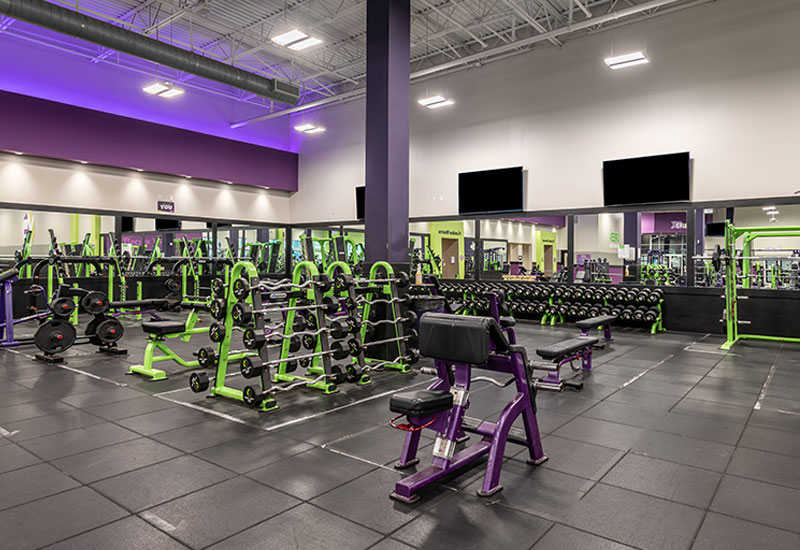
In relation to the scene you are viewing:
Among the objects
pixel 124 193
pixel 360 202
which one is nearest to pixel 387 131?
pixel 360 202

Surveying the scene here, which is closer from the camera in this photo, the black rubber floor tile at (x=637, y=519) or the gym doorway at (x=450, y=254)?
the black rubber floor tile at (x=637, y=519)

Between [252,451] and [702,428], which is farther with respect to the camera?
[702,428]

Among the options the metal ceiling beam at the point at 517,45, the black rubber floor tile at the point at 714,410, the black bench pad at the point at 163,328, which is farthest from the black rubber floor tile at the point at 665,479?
the metal ceiling beam at the point at 517,45

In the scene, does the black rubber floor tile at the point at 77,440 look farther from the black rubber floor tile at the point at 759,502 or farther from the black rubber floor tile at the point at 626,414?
the black rubber floor tile at the point at 759,502

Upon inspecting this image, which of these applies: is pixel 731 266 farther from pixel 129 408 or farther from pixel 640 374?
pixel 129 408

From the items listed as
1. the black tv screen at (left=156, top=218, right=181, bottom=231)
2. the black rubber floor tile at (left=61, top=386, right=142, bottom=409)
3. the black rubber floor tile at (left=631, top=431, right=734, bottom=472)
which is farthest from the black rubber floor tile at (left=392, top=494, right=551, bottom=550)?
the black tv screen at (left=156, top=218, right=181, bottom=231)

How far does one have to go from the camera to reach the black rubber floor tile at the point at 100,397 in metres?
3.72

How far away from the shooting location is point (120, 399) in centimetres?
385

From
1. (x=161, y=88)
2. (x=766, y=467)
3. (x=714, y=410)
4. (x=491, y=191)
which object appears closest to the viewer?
(x=766, y=467)

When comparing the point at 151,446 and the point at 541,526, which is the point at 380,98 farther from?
the point at 541,526

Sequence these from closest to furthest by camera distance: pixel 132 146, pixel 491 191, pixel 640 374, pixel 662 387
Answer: pixel 662 387 → pixel 640 374 → pixel 491 191 → pixel 132 146

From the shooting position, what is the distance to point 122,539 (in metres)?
1.91

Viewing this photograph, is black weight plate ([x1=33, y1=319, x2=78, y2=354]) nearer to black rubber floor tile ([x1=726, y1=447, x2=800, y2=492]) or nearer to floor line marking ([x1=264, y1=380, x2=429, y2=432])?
floor line marking ([x1=264, y1=380, x2=429, y2=432])

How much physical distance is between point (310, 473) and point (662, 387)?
10.7 ft
